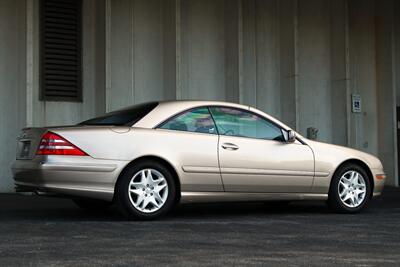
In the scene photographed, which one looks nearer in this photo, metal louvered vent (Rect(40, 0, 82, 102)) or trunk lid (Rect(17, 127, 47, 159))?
trunk lid (Rect(17, 127, 47, 159))

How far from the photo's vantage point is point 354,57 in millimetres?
14578

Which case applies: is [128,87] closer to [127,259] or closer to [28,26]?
[28,26]

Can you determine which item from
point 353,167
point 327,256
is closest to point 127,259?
point 327,256

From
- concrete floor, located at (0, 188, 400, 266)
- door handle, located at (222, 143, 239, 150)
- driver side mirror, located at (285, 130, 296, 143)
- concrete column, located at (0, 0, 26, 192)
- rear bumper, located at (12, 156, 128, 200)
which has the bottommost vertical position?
concrete floor, located at (0, 188, 400, 266)

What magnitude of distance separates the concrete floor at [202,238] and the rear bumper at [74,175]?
1.17 feet

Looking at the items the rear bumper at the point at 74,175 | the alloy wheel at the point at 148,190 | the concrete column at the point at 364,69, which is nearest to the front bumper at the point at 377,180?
the alloy wheel at the point at 148,190

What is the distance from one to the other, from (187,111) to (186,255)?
2559 mm

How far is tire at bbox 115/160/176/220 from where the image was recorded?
638 cm

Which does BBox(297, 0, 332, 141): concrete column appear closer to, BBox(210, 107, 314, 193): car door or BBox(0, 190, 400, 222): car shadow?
BBox(0, 190, 400, 222): car shadow

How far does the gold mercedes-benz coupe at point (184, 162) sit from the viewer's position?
6273mm

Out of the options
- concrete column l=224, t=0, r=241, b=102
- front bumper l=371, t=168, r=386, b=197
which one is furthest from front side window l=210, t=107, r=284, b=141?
concrete column l=224, t=0, r=241, b=102

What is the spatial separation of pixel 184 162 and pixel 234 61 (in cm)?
646

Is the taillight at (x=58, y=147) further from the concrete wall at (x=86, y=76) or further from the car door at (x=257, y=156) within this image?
the concrete wall at (x=86, y=76)

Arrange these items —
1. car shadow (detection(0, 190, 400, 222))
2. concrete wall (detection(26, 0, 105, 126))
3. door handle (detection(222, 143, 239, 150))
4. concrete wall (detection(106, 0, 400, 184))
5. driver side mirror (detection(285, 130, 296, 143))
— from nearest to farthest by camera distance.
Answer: door handle (detection(222, 143, 239, 150)) < car shadow (detection(0, 190, 400, 222)) < driver side mirror (detection(285, 130, 296, 143)) < concrete wall (detection(26, 0, 105, 126)) < concrete wall (detection(106, 0, 400, 184))
